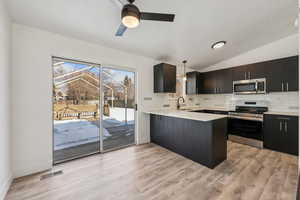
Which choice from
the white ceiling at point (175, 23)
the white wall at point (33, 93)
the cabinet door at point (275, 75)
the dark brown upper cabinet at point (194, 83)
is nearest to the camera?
the white ceiling at point (175, 23)

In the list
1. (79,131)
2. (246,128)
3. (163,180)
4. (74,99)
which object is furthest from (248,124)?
(79,131)

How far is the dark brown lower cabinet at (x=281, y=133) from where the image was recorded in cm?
281

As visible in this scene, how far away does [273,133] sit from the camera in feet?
10.0

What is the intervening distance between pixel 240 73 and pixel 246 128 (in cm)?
161

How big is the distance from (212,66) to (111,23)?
3.98 metres

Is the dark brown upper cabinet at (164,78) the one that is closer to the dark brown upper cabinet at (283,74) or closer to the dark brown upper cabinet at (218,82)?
the dark brown upper cabinet at (218,82)

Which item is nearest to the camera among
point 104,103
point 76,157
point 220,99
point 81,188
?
point 81,188

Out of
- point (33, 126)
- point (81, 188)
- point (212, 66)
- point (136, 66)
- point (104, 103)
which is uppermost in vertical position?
point (212, 66)

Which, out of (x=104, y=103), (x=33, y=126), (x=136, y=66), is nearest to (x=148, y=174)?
(x=104, y=103)

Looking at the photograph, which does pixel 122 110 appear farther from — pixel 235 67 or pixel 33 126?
pixel 235 67

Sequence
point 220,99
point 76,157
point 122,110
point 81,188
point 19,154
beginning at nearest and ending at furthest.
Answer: point 81,188
point 19,154
point 76,157
point 122,110
point 220,99

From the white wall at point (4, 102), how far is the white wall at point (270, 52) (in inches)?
175

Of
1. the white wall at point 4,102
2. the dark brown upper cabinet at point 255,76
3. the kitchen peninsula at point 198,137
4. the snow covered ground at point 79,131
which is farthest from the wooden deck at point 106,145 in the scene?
the dark brown upper cabinet at point 255,76

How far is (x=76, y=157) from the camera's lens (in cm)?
270
